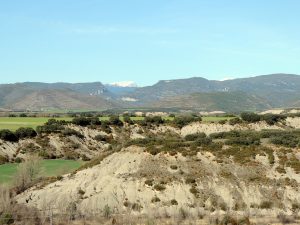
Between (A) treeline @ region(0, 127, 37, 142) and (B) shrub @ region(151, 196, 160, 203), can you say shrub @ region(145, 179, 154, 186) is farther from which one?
(A) treeline @ region(0, 127, 37, 142)

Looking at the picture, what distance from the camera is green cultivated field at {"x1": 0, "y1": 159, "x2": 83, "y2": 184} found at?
63688 millimetres

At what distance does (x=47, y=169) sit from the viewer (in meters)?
70.8

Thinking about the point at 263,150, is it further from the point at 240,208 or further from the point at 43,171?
the point at 43,171

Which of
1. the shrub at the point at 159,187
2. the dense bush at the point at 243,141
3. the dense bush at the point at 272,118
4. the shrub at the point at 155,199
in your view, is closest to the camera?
the shrub at the point at 155,199

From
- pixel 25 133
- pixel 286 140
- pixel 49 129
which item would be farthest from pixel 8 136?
pixel 286 140

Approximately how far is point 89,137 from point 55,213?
60702 millimetres

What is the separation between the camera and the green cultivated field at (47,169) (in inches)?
2507

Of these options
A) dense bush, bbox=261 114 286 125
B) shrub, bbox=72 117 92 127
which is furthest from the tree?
dense bush, bbox=261 114 286 125

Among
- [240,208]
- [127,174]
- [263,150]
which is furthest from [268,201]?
[127,174]

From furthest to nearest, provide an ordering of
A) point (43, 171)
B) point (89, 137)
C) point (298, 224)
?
point (89, 137), point (43, 171), point (298, 224)

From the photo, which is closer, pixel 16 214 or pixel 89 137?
pixel 16 214

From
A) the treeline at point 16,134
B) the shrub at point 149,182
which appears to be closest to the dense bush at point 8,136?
the treeline at point 16,134

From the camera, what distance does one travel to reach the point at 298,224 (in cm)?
4256

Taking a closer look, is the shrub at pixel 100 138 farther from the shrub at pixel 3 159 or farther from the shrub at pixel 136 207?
the shrub at pixel 136 207
